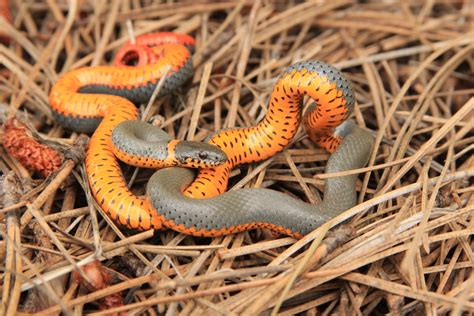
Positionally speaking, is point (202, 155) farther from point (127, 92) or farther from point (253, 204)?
point (127, 92)

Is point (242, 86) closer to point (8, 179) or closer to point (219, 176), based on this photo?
point (219, 176)

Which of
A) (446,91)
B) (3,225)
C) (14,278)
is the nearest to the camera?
(14,278)

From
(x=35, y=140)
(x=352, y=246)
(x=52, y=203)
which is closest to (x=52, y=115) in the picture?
(x=35, y=140)

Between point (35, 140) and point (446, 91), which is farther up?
point (446, 91)

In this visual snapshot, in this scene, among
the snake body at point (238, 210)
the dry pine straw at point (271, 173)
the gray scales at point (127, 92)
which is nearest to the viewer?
the dry pine straw at point (271, 173)

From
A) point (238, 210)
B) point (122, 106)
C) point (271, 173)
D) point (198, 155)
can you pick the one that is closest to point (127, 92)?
point (122, 106)

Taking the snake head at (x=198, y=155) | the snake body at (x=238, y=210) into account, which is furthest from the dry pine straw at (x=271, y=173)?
the snake head at (x=198, y=155)

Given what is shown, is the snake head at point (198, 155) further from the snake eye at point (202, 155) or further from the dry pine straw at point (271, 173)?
the dry pine straw at point (271, 173)

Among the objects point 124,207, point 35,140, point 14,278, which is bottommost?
point 14,278
